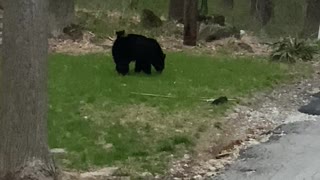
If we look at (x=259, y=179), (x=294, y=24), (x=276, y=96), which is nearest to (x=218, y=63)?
(x=276, y=96)

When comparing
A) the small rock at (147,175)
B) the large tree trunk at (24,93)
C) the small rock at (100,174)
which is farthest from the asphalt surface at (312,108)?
the large tree trunk at (24,93)

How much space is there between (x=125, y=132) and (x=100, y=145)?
28.8 inches

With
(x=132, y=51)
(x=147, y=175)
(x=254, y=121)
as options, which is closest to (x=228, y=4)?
(x=132, y=51)

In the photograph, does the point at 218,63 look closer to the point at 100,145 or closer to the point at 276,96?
the point at 276,96

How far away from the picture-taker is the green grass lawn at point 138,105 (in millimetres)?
9117

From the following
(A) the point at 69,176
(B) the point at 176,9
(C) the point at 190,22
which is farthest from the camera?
(B) the point at 176,9

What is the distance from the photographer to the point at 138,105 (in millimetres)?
11602

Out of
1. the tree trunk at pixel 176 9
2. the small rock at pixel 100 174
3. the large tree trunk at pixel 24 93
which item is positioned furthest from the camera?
the tree trunk at pixel 176 9

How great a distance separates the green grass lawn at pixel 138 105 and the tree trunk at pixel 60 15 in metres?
2.50

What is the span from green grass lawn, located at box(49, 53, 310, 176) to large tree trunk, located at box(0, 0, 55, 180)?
3.95 feet

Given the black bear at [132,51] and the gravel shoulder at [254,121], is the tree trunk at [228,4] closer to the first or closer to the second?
the gravel shoulder at [254,121]

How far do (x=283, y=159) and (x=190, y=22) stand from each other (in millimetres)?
10419

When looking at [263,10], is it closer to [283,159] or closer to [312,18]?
[312,18]

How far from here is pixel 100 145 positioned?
9312mm
